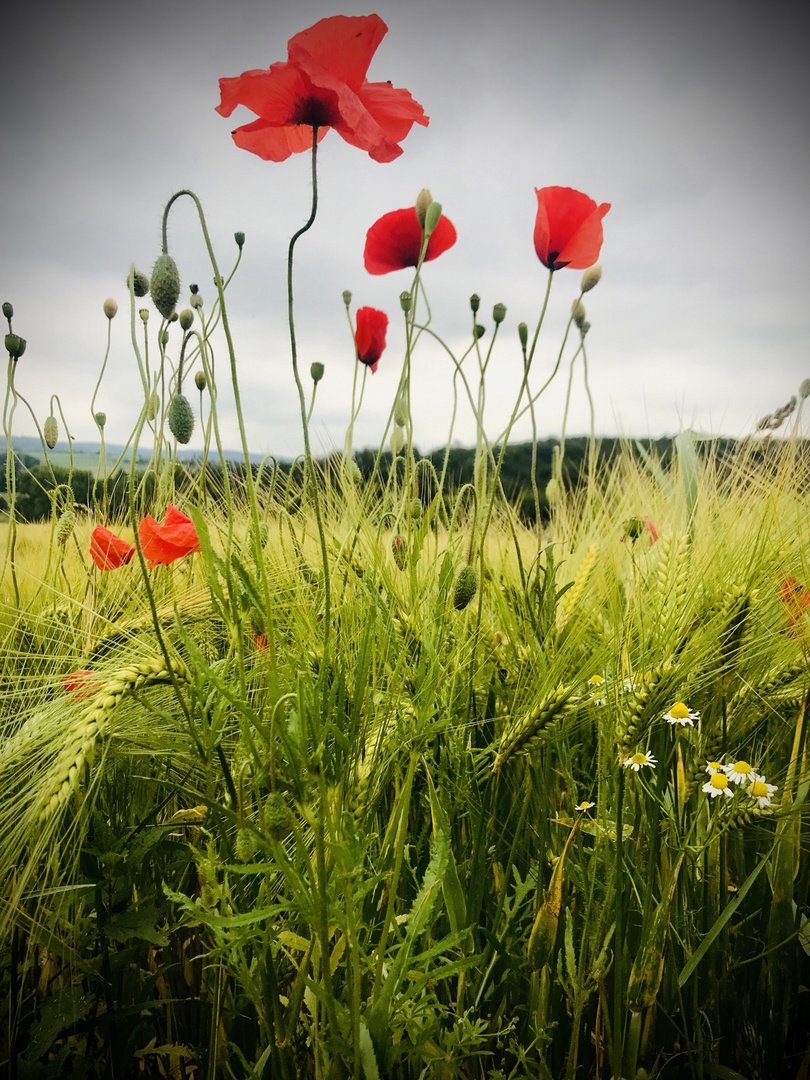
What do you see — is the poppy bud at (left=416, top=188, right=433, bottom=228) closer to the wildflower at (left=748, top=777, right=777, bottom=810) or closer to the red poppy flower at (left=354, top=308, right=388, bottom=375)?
the red poppy flower at (left=354, top=308, right=388, bottom=375)

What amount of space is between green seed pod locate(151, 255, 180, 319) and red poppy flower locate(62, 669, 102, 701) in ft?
1.17

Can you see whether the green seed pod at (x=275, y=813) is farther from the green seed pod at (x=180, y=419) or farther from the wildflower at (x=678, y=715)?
the wildflower at (x=678, y=715)

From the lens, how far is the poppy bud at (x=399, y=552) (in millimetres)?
900

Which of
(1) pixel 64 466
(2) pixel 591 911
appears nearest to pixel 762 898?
(2) pixel 591 911

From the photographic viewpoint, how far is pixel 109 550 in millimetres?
899

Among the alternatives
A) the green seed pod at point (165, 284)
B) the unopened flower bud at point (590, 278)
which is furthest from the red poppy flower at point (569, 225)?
the green seed pod at point (165, 284)

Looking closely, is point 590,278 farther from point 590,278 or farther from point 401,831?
point 401,831

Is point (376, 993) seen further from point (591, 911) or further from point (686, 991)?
point (686, 991)

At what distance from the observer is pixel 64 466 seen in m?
1.41

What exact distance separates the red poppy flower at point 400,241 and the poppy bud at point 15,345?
1.95 feet

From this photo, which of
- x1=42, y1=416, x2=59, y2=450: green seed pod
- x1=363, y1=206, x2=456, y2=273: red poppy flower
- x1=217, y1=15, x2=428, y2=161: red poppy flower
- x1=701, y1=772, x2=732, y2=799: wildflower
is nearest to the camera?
x1=217, y1=15, x2=428, y2=161: red poppy flower

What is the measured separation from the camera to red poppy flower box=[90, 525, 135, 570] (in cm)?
88

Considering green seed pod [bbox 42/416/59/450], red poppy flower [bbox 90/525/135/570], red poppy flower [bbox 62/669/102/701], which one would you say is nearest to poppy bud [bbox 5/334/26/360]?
green seed pod [bbox 42/416/59/450]

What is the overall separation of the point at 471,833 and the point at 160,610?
0.51 m
